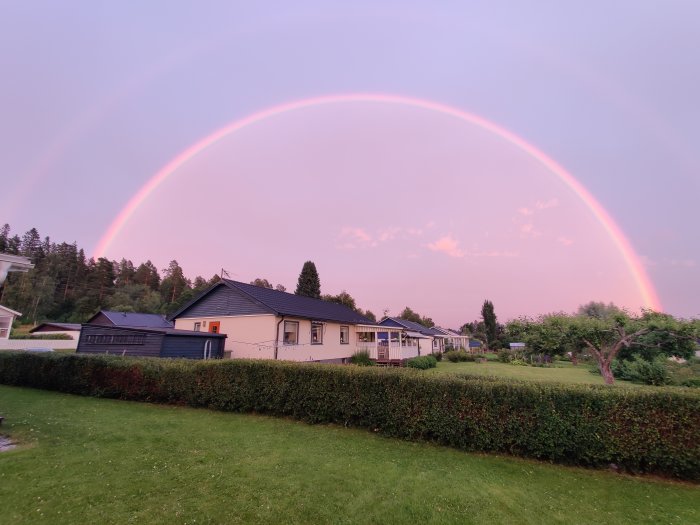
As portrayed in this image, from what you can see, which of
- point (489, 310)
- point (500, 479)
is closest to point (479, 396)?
point (500, 479)

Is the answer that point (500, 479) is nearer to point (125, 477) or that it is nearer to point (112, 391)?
point (125, 477)

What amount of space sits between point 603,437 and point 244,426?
7732mm

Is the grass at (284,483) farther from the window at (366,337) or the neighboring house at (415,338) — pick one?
the neighboring house at (415,338)

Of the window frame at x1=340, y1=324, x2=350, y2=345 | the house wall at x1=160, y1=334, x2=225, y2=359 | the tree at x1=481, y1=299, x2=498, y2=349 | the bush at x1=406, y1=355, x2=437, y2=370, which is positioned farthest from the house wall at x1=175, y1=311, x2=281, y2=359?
the tree at x1=481, y1=299, x2=498, y2=349

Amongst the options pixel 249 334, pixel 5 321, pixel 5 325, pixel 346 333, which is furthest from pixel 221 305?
pixel 5 325

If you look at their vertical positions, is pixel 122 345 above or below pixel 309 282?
below

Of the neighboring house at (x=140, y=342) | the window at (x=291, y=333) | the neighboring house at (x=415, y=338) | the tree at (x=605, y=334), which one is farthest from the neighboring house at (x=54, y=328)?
the tree at (x=605, y=334)

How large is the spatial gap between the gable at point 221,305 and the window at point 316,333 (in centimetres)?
434

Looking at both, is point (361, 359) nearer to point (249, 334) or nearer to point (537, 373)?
point (249, 334)

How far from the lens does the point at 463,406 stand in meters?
7.34

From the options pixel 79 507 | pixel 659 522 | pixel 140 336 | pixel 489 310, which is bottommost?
pixel 659 522

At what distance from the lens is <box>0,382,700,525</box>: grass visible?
429cm

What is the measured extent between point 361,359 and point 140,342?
1499cm

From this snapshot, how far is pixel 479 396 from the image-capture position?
24.0 ft
